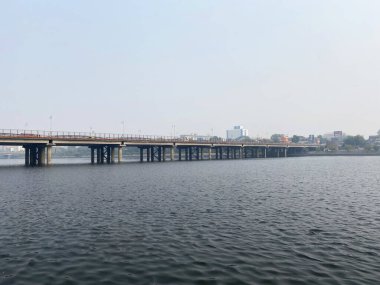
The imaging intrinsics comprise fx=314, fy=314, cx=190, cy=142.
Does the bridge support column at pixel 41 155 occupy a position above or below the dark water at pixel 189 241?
above

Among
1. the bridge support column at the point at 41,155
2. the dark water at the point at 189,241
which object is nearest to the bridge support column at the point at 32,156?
the bridge support column at the point at 41,155

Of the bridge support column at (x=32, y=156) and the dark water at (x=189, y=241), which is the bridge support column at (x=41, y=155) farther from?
the dark water at (x=189, y=241)

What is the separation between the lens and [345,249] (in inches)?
735

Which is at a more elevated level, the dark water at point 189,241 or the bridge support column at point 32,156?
the bridge support column at point 32,156

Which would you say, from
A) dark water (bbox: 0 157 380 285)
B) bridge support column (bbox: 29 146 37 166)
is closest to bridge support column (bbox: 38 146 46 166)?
bridge support column (bbox: 29 146 37 166)

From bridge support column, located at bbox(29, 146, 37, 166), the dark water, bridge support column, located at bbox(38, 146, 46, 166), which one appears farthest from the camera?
bridge support column, located at bbox(29, 146, 37, 166)

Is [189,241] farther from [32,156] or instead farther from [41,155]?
[32,156]

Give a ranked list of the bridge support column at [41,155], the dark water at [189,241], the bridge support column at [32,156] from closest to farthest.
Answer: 1. the dark water at [189,241]
2. the bridge support column at [41,155]
3. the bridge support column at [32,156]

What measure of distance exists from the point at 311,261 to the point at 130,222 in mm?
14218

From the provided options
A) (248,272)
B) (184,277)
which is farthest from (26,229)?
(248,272)

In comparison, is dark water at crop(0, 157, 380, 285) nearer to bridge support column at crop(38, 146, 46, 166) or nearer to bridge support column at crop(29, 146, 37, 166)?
bridge support column at crop(38, 146, 46, 166)

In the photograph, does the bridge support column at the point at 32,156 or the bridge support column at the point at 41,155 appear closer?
the bridge support column at the point at 41,155

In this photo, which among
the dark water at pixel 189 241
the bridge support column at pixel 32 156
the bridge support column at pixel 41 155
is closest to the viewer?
the dark water at pixel 189 241

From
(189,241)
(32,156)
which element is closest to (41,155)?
(32,156)
